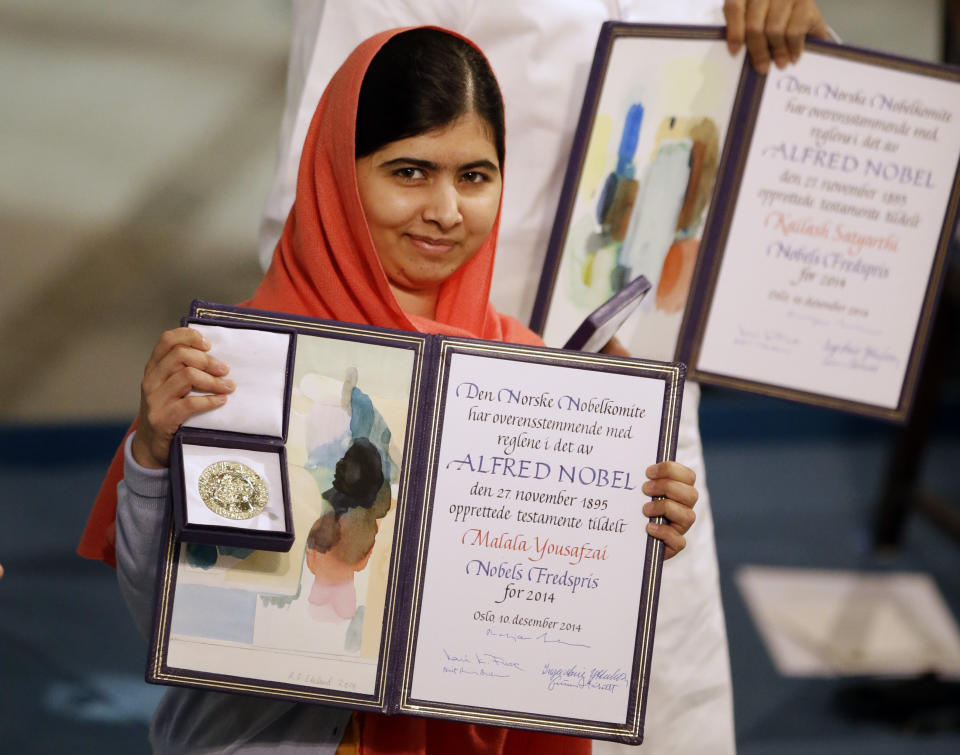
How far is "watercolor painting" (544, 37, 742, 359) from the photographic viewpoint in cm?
183

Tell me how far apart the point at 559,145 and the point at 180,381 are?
976 mm

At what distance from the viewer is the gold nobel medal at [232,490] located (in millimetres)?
1287

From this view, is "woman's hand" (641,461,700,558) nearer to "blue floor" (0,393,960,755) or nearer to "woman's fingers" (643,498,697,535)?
"woman's fingers" (643,498,697,535)

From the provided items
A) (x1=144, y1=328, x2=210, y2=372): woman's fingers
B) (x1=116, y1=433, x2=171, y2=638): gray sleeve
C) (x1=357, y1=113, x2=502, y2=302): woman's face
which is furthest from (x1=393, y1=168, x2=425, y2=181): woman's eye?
(x1=116, y1=433, x2=171, y2=638): gray sleeve

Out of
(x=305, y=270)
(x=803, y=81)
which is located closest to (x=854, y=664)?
(x=803, y=81)

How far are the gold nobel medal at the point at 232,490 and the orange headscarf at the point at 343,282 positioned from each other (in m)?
0.21

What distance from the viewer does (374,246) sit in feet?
4.80

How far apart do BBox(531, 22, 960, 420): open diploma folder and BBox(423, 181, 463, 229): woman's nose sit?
18.9 inches

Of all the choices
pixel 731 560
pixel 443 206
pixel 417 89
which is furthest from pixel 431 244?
pixel 731 560

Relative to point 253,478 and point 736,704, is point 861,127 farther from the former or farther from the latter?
point 736,704
